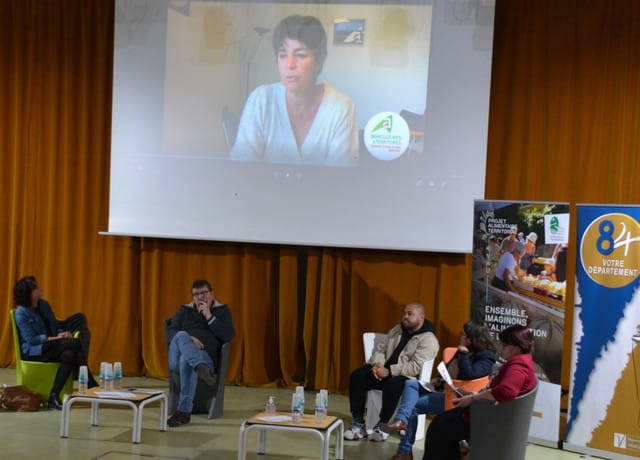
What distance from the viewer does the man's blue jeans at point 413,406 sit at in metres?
5.49

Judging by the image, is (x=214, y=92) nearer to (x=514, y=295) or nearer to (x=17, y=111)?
(x=17, y=111)

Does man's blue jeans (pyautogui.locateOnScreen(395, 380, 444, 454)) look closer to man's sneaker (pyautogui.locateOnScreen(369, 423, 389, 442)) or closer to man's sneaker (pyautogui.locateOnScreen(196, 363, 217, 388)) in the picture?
man's sneaker (pyautogui.locateOnScreen(369, 423, 389, 442))

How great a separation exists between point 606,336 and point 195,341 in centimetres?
272

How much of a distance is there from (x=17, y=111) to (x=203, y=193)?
6.53 feet

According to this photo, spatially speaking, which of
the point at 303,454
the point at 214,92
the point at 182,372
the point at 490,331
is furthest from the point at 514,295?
the point at 214,92

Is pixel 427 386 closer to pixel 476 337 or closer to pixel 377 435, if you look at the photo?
pixel 476 337

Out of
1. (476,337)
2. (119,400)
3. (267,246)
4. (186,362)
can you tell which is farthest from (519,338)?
(267,246)

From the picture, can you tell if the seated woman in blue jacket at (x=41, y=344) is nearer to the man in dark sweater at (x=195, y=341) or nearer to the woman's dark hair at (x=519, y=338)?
the man in dark sweater at (x=195, y=341)

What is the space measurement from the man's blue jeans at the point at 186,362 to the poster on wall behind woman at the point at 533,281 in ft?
6.20

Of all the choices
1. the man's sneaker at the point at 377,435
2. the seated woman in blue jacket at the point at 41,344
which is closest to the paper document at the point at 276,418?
the man's sneaker at the point at 377,435

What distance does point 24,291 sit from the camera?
21.5 ft

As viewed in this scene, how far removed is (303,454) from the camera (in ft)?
18.5

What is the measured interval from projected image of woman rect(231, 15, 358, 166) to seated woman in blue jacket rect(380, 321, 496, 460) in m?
2.17

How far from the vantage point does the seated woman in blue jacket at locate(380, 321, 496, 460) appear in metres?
5.50
